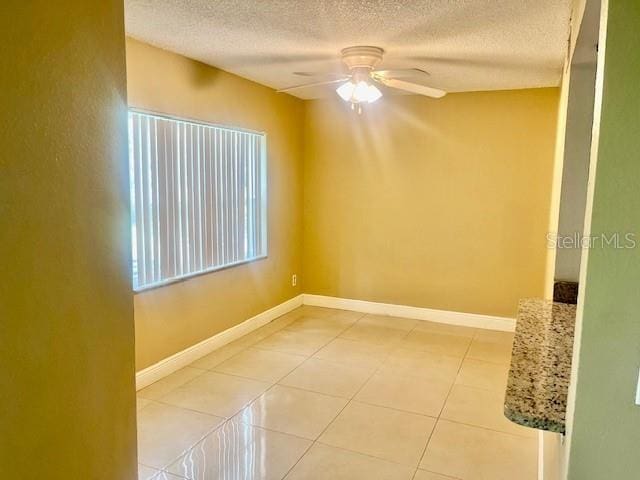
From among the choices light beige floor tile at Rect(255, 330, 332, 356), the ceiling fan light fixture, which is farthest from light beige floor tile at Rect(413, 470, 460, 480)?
the ceiling fan light fixture

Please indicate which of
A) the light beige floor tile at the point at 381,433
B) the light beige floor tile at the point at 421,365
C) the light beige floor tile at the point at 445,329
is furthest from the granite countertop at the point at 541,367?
the light beige floor tile at the point at 445,329

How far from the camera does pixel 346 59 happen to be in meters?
3.14

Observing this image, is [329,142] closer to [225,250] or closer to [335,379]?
[225,250]

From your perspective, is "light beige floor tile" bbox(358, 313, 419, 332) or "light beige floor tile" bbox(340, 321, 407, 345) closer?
"light beige floor tile" bbox(340, 321, 407, 345)

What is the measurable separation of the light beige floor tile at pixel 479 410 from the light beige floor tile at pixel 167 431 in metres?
1.46

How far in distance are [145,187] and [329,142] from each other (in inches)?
95.9

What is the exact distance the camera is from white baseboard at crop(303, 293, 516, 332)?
4582 mm

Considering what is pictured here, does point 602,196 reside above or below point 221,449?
above

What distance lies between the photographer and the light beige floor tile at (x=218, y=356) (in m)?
3.63

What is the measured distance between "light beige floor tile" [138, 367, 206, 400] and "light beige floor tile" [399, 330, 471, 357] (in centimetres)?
179

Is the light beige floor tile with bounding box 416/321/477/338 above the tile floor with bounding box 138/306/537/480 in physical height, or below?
above

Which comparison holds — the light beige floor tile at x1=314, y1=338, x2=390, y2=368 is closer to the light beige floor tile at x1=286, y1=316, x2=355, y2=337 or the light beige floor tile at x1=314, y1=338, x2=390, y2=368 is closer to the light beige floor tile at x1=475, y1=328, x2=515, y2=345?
the light beige floor tile at x1=286, y1=316, x2=355, y2=337

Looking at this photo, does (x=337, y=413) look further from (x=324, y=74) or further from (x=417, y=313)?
(x=324, y=74)

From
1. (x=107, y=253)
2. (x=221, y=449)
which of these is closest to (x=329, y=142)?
(x=221, y=449)
